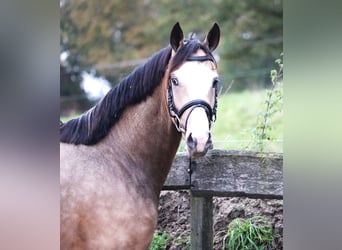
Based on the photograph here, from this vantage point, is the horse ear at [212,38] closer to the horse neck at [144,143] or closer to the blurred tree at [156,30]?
the horse neck at [144,143]

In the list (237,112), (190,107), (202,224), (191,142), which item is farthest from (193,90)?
(237,112)

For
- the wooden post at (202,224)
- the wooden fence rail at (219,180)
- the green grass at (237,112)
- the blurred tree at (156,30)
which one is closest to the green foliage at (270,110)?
the wooden fence rail at (219,180)

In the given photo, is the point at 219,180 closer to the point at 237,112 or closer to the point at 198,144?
the point at 198,144

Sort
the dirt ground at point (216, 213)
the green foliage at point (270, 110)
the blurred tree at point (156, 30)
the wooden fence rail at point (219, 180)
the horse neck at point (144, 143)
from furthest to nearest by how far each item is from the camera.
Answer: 1. the blurred tree at point (156, 30)
2. the green foliage at point (270, 110)
3. the dirt ground at point (216, 213)
4. the wooden fence rail at point (219, 180)
5. the horse neck at point (144, 143)

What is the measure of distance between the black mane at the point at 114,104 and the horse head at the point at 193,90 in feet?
0.27

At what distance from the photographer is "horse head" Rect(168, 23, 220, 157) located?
1128 millimetres

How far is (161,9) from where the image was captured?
9.20ft

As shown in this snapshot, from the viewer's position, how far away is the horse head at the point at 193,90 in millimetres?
1128

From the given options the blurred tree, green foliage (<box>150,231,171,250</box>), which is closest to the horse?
green foliage (<box>150,231,171,250</box>)

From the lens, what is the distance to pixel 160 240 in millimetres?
1612

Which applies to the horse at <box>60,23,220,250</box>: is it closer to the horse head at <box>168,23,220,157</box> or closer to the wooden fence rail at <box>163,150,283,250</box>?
the horse head at <box>168,23,220,157</box>
